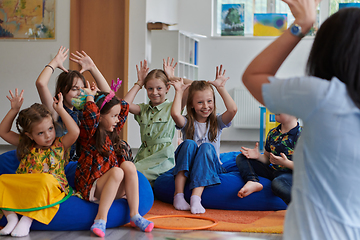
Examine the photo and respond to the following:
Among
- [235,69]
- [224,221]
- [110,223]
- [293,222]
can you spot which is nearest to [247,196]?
[224,221]

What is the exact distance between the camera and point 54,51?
5.25 metres

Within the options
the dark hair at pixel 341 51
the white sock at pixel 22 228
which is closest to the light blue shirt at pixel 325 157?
the dark hair at pixel 341 51

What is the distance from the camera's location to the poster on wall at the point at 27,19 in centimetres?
520

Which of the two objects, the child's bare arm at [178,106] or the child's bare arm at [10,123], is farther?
the child's bare arm at [178,106]

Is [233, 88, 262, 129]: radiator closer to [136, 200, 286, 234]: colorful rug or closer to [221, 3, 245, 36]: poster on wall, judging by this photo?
[221, 3, 245, 36]: poster on wall

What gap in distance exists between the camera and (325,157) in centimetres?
68

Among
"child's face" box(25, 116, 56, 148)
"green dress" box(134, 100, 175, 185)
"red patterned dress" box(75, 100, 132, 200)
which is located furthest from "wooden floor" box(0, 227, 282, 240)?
"green dress" box(134, 100, 175, 185)

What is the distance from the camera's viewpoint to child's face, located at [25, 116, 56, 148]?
1.91 m

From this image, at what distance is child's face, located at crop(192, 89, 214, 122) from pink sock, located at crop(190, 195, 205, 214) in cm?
62

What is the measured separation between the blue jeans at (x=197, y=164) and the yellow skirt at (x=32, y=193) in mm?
810

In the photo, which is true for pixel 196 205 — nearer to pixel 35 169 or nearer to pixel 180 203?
pixel 180 203

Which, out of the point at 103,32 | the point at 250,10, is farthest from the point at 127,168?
the point at 250,10

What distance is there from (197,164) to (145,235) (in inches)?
25.8

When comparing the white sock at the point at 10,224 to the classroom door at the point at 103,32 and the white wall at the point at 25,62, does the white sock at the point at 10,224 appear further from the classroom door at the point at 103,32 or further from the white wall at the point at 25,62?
the white wall at the point at 25,62
